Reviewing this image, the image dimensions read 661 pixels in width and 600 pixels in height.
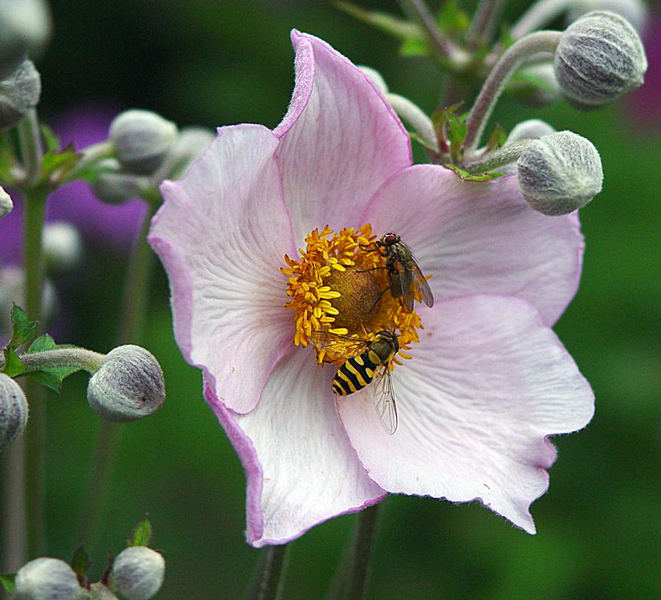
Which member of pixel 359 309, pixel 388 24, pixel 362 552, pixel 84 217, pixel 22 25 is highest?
pixel 22 25

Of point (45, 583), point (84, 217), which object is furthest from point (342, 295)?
point (84, 217)

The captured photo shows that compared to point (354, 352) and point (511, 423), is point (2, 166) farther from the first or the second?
point (511, 423)

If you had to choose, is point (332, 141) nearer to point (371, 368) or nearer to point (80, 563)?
point (371, 368)

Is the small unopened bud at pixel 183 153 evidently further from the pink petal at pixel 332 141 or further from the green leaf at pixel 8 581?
the green leaf at pixel 8 581

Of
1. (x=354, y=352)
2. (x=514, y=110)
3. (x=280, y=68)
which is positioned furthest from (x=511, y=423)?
(x=280, y=68)

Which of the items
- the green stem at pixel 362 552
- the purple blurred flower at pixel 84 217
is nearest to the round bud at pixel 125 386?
the green stem at pixel 362 552

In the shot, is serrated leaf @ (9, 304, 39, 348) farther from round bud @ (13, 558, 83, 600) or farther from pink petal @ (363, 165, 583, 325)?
pink petal @ (363, 165, 583, 325)

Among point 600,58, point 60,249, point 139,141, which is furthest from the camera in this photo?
point 60,249
